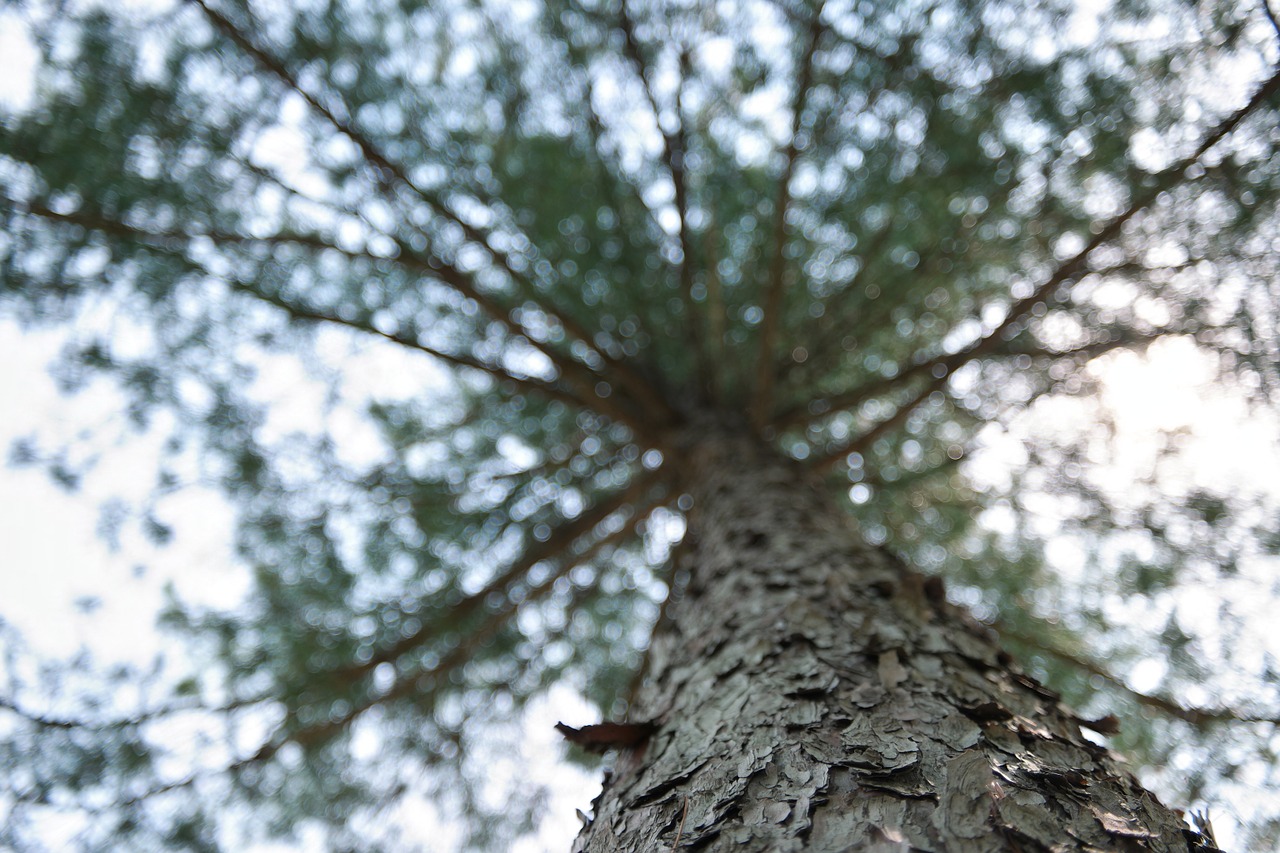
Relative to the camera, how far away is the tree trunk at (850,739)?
87cm

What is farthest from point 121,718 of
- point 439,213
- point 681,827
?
point 681,827

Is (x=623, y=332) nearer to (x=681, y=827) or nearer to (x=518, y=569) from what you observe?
(x=518, y=569)

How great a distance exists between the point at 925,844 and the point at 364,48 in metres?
3.32

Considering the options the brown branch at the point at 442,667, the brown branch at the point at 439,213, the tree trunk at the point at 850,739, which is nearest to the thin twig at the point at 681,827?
the tree trunk at the point at 850,739

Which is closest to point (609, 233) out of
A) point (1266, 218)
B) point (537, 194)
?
point (537, 194)

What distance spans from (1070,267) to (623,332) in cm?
223

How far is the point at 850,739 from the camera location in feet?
3.46

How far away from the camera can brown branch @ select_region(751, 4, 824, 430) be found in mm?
2541

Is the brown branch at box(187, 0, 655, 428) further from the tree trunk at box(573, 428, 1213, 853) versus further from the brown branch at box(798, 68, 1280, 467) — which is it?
the tree trunk at box(573, 428, 1213, 853)

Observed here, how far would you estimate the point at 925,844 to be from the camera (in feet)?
2.62

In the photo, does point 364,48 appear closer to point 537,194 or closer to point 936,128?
point 537,194

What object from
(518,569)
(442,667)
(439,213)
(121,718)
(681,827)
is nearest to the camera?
(681,827)

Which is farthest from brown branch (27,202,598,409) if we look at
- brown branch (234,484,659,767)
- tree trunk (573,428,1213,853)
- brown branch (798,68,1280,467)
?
tree trunk (573,428,1213,853)

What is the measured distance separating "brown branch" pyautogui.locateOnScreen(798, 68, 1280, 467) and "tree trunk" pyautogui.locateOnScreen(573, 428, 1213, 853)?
121 cm
